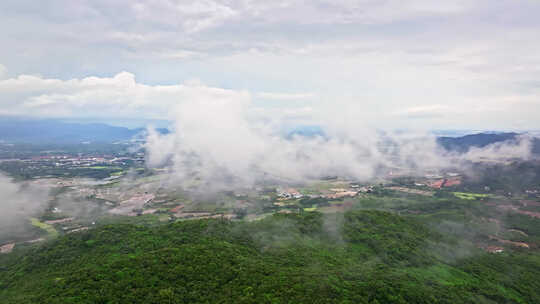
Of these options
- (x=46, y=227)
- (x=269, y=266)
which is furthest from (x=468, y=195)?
(x=46, y=227)

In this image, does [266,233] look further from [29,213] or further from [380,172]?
[380,172]

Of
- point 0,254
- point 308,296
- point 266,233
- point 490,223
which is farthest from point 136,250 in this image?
point 490,223

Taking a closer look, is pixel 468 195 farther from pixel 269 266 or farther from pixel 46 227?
pixel 46 227

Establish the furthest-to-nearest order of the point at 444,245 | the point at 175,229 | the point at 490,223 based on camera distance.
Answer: the point at 490,223, the point at 444,245, the point at 175,229

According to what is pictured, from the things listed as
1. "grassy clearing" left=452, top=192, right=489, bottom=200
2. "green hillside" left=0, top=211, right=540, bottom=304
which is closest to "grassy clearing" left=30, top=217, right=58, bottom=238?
"green hillside" left=0, top=211, right=540, bottom=304

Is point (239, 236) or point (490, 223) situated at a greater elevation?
point (239, 236)

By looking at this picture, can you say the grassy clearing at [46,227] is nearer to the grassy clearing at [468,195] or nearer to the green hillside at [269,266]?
the green hillside at [269,266]

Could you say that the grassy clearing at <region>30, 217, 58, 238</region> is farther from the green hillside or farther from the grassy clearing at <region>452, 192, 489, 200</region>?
the grassy clearing at <region>452, 192, 489, 200</region>

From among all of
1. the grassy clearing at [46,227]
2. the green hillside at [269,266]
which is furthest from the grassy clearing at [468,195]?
the grassy clearing at [46,227]

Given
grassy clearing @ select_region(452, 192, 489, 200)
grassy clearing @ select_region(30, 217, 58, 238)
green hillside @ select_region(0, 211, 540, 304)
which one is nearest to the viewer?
green hillside @ select_region(0, 211, 540, 304)

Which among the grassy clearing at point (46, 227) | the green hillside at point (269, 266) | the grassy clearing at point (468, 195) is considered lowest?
the grassy clearing at point (468, 195)

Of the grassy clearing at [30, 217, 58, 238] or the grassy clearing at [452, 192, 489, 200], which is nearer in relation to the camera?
the grassy clearing at [30, 217, 58, 238]
